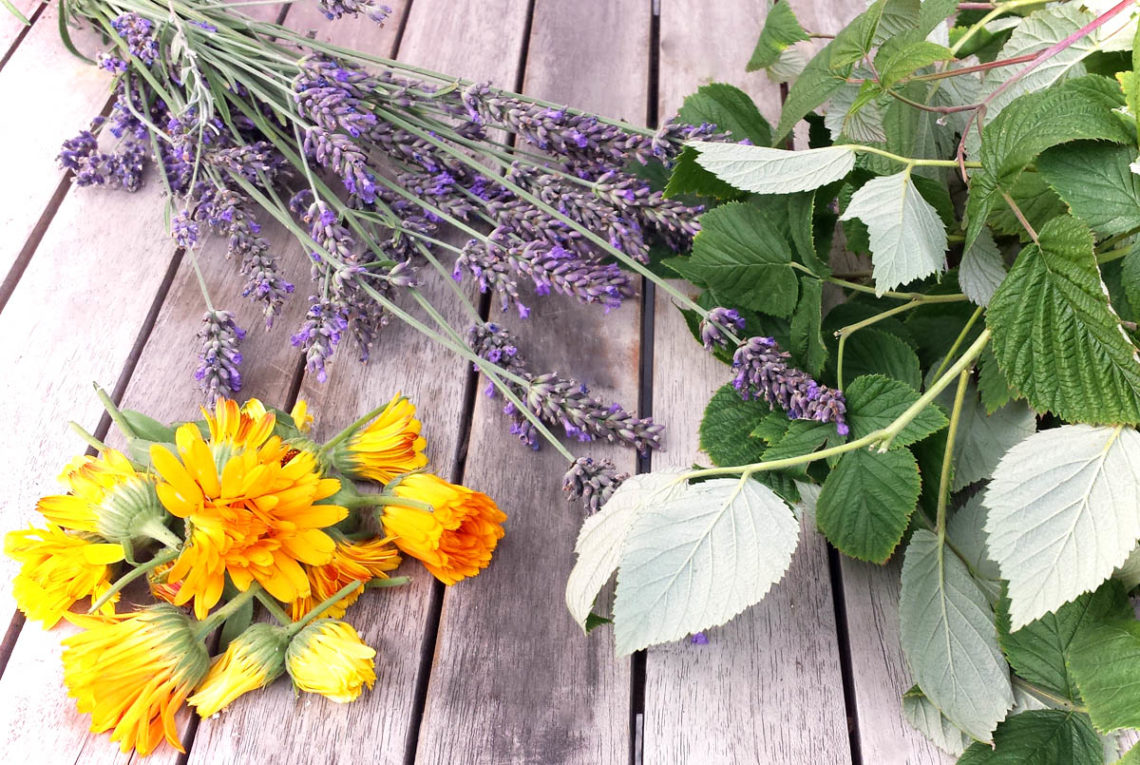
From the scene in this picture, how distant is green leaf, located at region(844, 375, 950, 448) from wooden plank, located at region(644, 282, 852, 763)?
0.31ft

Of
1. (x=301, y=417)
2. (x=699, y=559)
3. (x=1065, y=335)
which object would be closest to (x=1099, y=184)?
(x=1065, y=335)

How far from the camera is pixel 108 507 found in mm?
559

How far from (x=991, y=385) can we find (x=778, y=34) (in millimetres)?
382

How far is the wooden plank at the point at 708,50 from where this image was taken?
0.93m

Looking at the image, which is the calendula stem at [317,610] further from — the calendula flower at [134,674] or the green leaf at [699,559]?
the green leaf at [699,559]

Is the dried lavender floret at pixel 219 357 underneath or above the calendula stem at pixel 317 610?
above

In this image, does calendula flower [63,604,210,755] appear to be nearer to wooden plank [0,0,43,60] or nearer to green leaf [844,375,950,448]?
green leaf [844,375,950,448]

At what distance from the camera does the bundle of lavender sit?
68 centimetres

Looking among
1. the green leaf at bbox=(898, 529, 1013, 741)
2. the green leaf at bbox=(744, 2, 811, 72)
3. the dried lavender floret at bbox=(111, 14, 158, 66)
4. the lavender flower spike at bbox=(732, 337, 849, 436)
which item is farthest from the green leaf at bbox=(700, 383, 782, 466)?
the dried lavender floret at bbox=(111, 14, 158, 66)

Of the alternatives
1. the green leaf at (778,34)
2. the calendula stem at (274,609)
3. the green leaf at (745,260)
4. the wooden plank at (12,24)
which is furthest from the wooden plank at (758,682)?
the wooden plank at (12,24)

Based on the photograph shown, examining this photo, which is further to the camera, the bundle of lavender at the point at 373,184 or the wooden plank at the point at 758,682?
the bundle of lavender at the point at 373,184

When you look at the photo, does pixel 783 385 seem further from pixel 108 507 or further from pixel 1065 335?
pixel 108 507

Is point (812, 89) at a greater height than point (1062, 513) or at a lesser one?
greater

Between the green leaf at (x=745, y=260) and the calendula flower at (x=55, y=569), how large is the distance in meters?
0.43
